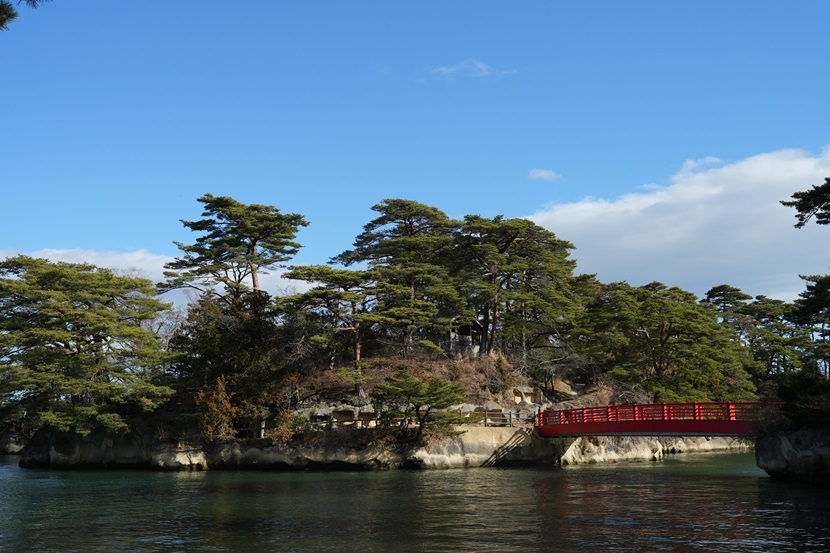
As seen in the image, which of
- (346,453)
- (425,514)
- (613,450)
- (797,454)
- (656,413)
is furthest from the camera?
(613,450)

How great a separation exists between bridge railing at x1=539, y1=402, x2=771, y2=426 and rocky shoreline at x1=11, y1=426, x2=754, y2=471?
2.24 metres

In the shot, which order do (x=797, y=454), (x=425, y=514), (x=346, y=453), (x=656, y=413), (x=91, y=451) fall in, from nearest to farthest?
(x=425, y=514), (x=797, y=454), (x=656, y=413), (x=346, y=453), (x=91, y=451)

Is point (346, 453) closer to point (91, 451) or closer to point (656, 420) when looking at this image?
point (656, 420)

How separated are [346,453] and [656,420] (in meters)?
16.7

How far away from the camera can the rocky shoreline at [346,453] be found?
41188 millimetres

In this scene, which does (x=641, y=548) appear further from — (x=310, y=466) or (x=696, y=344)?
(x=696, y=344)

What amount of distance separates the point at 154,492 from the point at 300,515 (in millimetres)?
10599

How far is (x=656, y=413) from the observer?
35.9 meters

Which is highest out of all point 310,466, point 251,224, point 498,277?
point 251,224

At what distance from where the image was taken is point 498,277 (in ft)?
176

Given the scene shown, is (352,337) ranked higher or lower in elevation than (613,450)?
higher

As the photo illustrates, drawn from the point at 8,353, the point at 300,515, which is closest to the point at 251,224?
the point at 8,353

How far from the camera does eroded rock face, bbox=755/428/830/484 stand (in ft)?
89.8

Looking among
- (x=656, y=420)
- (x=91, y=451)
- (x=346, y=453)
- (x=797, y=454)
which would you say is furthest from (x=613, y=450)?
(x=91, y=451)
